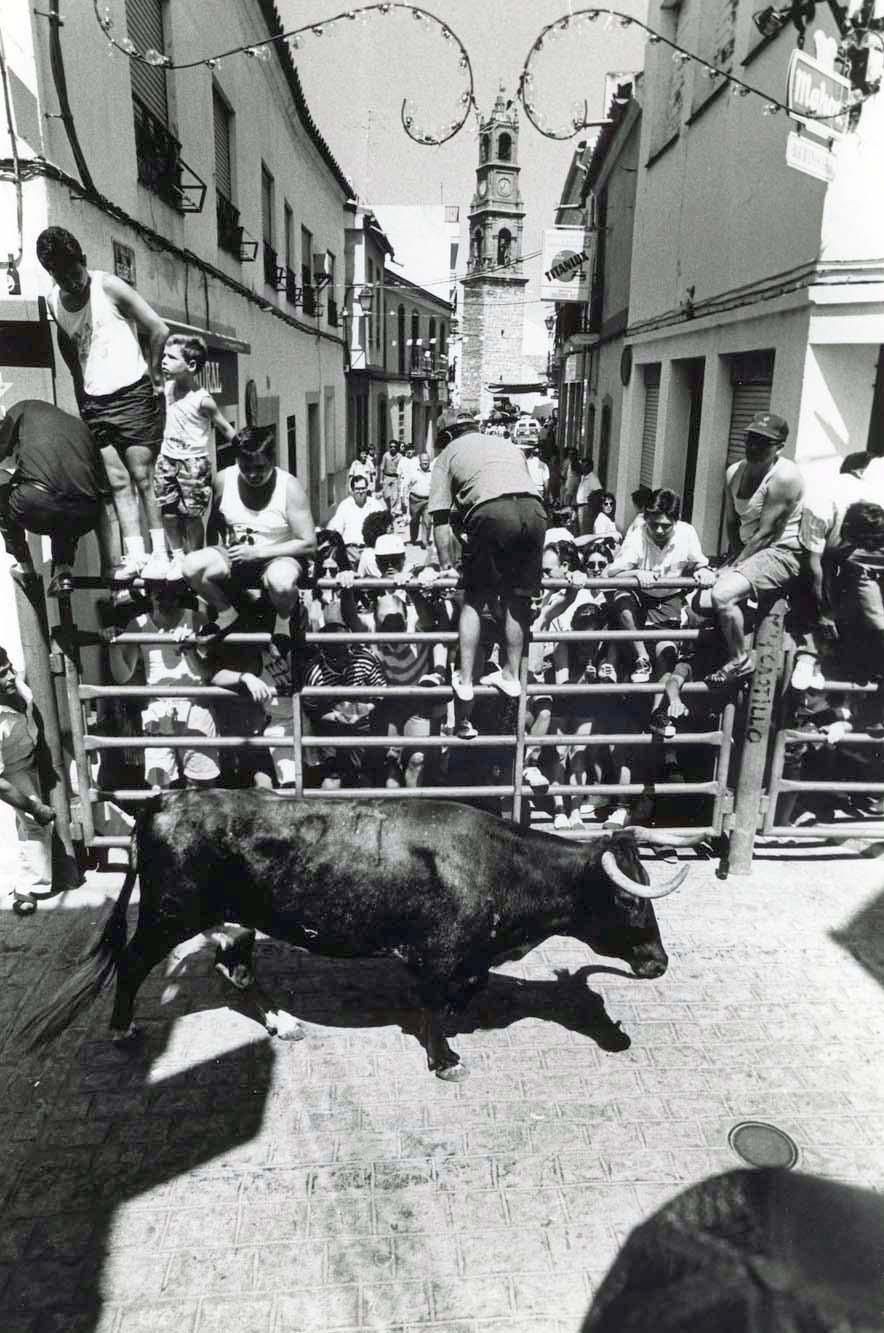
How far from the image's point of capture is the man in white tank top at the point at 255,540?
18.3 ft

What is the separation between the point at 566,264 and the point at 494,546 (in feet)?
62.9

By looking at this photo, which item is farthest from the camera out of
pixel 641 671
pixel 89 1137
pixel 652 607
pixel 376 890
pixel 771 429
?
pixel 652 607

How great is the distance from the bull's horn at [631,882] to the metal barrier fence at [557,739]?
1.23 m

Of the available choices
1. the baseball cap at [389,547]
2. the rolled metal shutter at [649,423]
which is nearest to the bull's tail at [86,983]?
the baseball cap at [389,547]

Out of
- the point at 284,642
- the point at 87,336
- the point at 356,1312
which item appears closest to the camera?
the point at 356,1312

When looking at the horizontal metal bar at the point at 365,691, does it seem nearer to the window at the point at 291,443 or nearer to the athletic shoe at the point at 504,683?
the athletic shoe at the point at 504,683

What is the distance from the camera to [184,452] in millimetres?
7031

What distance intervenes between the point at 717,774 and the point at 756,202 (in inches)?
267

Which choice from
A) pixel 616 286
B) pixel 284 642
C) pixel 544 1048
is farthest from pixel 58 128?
pixel 616 286

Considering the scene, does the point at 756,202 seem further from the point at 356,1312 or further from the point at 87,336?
the point at 356,1312

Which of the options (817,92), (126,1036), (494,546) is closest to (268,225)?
(817,92)

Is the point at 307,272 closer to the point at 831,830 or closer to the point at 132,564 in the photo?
the point at 132,564

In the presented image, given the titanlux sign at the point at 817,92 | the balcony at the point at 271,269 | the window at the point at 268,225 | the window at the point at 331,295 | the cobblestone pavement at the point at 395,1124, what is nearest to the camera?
the cobblestone pavement at the point at 395,1124

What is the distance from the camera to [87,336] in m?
6.05
